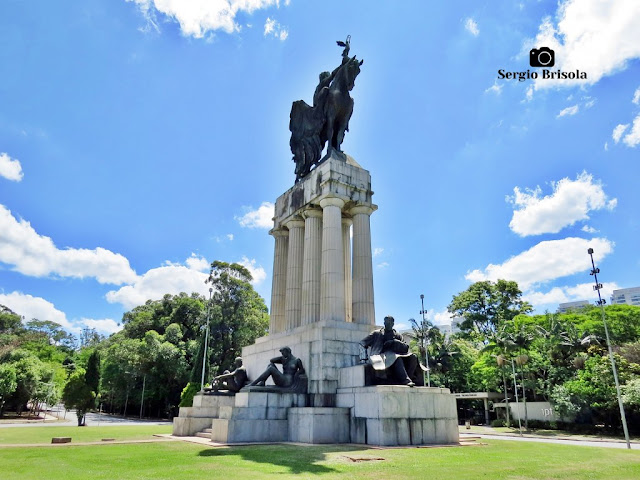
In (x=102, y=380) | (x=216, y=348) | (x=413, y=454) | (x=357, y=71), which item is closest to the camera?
(x=413, y=454)

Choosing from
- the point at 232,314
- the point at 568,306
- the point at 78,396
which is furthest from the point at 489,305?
the point at 568,306

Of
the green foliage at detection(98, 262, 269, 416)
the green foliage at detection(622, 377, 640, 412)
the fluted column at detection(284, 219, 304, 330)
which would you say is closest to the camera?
the fluted column at detection(284, 219, 304, 330)

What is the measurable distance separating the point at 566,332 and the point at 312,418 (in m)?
38.3

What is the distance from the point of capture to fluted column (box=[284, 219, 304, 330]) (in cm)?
2083

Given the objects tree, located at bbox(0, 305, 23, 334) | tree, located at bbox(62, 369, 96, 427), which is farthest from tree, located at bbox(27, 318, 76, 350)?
tree, located at bbox(62, 369, 96, 427)

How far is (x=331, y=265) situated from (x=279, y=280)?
4.97m

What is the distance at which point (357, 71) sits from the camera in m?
22.9

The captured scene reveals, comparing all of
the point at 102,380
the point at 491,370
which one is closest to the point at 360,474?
the point at 491,370

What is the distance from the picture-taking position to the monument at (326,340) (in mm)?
14039

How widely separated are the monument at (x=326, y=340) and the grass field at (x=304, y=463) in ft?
5.80

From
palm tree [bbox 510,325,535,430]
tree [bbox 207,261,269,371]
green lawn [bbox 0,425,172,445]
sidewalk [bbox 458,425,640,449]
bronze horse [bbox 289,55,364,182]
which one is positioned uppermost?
bronze horse [bbox 289,55,364,182]

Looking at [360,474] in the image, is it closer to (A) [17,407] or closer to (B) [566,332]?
(B) [566,332]

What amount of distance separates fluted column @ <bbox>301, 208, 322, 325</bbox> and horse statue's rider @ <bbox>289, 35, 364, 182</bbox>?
3381 millimetres

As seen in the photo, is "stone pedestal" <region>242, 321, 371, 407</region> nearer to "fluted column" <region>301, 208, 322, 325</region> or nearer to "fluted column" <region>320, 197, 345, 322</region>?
"fluted column" <region>320, 197, 345, 322</region>
